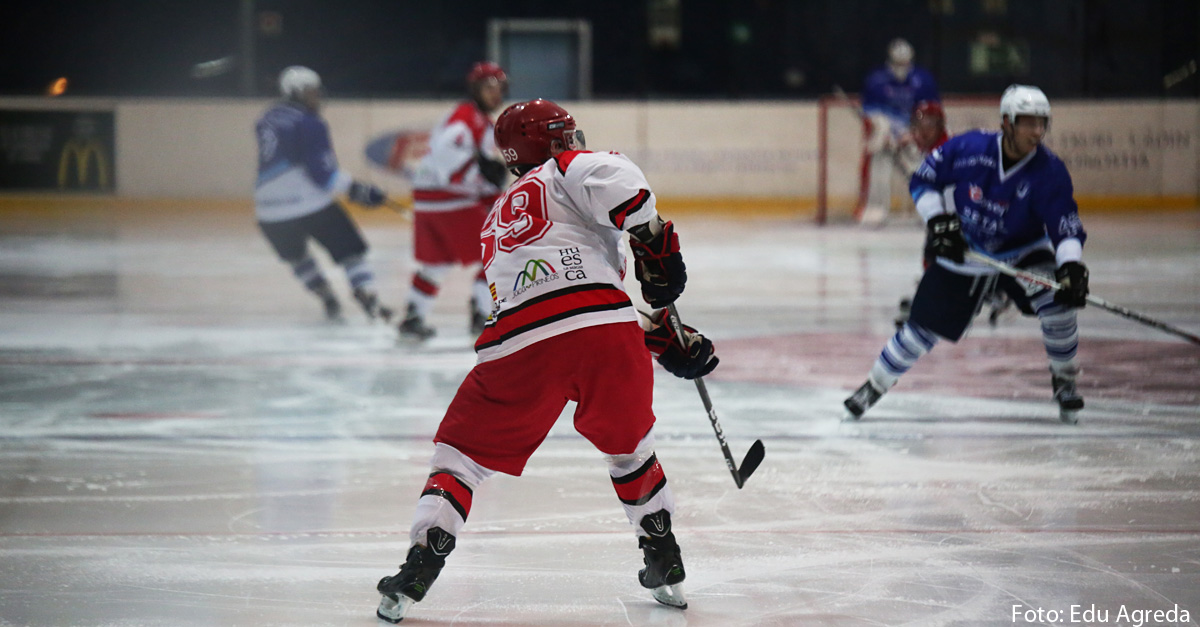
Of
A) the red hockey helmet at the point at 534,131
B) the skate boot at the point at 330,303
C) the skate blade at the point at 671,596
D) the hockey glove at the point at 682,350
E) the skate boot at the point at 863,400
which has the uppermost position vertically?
the red hockey helmet at the point at 534,131

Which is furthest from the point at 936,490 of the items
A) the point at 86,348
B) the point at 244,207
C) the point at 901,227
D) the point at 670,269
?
the point at 244,207

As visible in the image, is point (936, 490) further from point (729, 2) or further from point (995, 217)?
point (729, 2)

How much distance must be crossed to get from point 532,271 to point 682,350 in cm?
42

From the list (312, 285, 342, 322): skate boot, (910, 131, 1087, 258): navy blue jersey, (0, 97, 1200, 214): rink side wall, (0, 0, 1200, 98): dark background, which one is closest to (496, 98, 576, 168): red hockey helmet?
(910, 131, 1087, 258): navy blue jersey

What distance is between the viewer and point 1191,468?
4.18 meters

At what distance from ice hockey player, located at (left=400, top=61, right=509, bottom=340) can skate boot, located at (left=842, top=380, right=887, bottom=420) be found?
241 cm

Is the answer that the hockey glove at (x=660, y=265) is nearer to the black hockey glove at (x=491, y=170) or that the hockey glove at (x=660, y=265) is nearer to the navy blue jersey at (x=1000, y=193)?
the navy blue jersey at (x=1000, y=193)

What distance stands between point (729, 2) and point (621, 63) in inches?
62.8

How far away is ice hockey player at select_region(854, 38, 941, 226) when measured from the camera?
1248 centimetres

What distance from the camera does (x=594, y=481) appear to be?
13.4ft

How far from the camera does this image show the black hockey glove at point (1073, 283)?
4344 millimetres

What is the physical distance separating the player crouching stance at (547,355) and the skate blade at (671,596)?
1.7 inches

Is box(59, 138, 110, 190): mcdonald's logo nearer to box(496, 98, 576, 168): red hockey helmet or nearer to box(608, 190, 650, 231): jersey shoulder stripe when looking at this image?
box(496, 98, 576, 168): red hockey helmet

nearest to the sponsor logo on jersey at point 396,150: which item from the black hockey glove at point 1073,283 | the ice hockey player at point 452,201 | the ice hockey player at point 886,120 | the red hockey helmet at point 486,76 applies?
the ice hockey player at point 886,120
